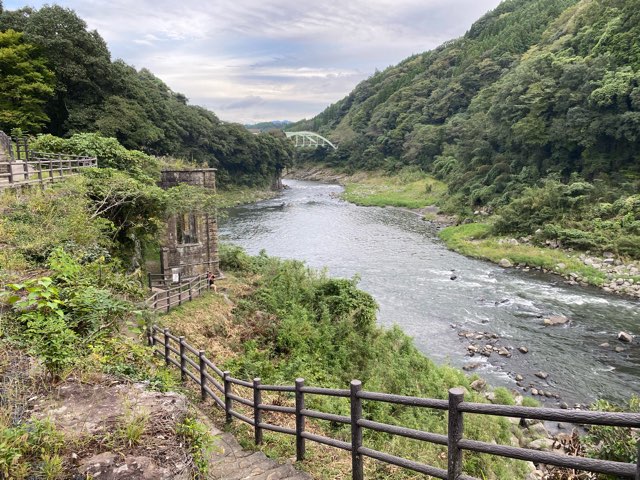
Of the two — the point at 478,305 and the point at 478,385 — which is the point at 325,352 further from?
the point at 478,305

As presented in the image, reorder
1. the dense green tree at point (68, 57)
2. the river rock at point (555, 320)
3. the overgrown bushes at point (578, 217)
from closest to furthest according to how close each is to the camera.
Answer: the river rock at point (555, 320), the overgrown bushes at point (578, 217), the dense green tree at point (68, 57)

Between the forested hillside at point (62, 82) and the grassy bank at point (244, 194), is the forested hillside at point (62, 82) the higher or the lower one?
the higher one

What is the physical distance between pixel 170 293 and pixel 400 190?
56802 mm

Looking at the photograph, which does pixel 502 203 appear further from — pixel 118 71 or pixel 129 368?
pixel 129 368

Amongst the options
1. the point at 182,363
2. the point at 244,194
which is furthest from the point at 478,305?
the point at 244,194

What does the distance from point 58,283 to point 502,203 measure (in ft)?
136

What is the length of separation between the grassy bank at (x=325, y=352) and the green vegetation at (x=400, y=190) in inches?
1658

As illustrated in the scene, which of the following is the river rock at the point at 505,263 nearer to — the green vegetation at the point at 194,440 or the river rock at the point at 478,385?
the river rock at the point at 478,385

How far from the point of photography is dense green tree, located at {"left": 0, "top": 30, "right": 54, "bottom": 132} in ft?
89.7

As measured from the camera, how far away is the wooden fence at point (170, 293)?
558 inches

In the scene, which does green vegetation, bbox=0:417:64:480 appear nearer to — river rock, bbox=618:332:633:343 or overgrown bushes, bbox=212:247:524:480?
overgrown bushes, bbox=212:247:524:480

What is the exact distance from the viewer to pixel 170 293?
52.4 feet

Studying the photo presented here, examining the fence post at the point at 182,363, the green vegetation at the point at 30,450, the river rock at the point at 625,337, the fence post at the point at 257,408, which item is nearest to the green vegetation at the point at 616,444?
the fence post at the point at 257,408

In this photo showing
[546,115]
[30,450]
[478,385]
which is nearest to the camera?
[30,450]
